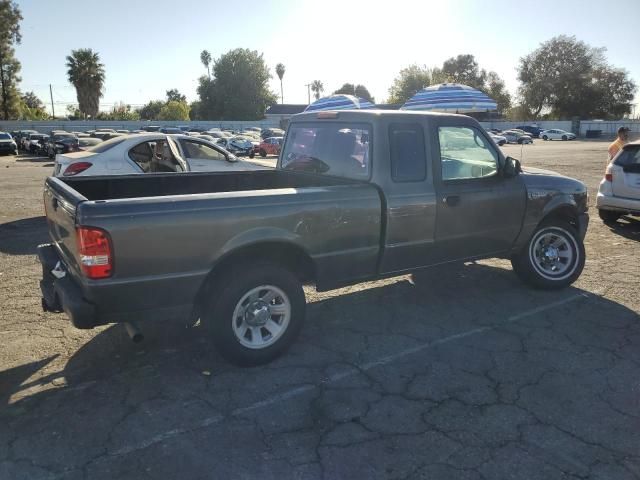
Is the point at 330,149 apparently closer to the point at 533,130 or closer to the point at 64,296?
the point at 64,296

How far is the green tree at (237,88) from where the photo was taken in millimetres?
72688

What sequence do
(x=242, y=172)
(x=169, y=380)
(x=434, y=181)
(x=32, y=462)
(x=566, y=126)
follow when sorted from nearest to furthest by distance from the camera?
1. (x=32, y=462)
2. (x=169, y=380)
3. (x=434, y=181)
4. (x=242, y=172)
5. (x=566, y=126)

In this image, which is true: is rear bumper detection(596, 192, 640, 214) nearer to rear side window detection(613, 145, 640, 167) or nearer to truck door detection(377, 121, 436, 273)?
rear side window detection(613, 145, 640, 167)

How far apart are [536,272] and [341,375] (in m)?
2.93

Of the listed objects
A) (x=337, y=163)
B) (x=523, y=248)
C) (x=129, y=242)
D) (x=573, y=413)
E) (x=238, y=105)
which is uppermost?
(x=238, y=105)

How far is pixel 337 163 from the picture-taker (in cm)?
479

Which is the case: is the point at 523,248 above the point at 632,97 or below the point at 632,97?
below

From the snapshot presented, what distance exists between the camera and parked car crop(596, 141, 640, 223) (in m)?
8.34

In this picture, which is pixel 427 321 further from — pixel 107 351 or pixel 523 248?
pixel 107 351

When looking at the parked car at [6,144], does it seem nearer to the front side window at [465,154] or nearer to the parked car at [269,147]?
the parked car at [269,147]

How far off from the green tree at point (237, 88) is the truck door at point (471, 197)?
7250cm

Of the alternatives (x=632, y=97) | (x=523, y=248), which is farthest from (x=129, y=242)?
(x=632, y=97)

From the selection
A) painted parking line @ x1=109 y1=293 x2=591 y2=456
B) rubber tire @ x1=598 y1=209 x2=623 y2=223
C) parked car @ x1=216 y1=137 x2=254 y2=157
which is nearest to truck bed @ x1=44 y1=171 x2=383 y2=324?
painted parking line @ x1=109 y1=293 x2=591 y2=456

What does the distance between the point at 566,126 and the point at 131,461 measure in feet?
254
